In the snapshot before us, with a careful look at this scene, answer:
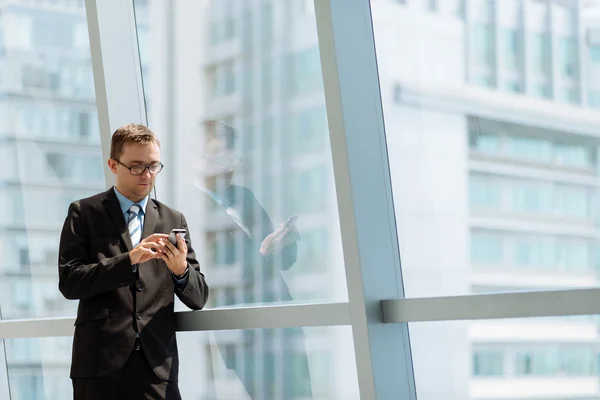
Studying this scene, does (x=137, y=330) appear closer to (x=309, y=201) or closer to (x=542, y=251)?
(x=309, y=201)

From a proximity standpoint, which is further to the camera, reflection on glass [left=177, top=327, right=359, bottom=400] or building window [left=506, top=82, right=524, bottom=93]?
reflection on glass [left=177, top=327, right=359, bottom=400]

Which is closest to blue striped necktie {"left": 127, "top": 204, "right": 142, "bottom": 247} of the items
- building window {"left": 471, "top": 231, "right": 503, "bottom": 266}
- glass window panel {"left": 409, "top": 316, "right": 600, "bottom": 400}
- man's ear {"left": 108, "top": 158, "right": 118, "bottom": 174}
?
man's ear {"left": 108, "top": 158, "right": 118, "bottom": 174}

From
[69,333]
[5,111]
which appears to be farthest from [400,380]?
[5,111]

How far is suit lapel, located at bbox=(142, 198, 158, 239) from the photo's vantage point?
10.9 feet

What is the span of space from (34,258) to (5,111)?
74 cm

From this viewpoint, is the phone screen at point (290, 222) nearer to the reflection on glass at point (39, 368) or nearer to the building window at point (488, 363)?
the building window at point (488, 363)

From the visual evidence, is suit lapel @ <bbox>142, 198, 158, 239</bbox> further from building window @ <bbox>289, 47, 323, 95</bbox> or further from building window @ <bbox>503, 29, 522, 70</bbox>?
building window @ <bbox>503, 29, 522, 70</bbox>

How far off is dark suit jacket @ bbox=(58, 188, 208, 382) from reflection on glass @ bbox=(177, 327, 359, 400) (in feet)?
1.28

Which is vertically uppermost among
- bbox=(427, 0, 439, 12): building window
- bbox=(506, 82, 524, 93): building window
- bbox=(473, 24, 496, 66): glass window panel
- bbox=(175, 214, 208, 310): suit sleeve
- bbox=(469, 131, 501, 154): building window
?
bbox=(427, 0, 439, 12): building window

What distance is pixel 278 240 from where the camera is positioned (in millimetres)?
3553

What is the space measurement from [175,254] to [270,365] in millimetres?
698

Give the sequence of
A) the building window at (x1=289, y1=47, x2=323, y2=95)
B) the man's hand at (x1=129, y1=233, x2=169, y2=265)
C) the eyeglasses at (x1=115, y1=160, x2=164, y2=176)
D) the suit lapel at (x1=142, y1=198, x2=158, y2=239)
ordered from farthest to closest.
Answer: the building window at (x1=289, y1=47, x2=323, y2=95), the suit lapel at (x1=142, y1=198, x2=158, y2=239), the eyeglasses at (x1=115, y1=160, x2=164, y2=176), the man's hand at (x1=129, y1=233, x2=169, y2=265)

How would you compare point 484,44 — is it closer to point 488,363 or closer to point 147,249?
point 488,363

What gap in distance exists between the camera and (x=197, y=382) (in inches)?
153
